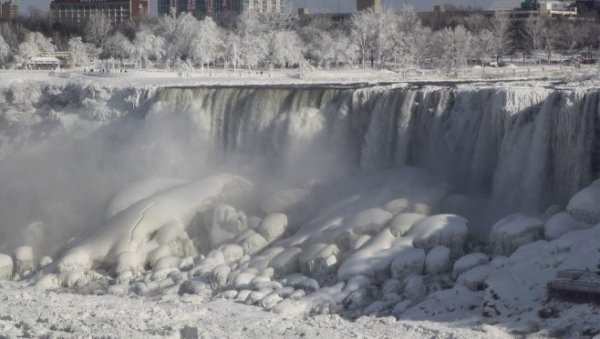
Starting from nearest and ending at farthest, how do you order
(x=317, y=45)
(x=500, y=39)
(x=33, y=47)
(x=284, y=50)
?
1. (x=500, y=39)
2. (x=284, y=50)
3. (x=33, y=47)
4. (x=317, y=45)

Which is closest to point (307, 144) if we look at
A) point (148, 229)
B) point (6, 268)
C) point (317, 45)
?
point (148, 229)

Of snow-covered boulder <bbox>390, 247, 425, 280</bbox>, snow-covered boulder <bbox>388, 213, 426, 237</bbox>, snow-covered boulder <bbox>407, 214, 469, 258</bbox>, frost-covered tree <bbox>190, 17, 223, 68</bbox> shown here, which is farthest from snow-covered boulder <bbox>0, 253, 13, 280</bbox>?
frost-covered tree <bbox>190, 17, 223, 68</bbox>

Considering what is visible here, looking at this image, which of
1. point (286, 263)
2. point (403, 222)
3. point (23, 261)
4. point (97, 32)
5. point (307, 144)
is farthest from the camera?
point (97, 32)

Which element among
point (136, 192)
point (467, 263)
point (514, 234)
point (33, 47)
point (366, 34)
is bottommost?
point (467, 263)

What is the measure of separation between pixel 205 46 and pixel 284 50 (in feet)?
15.2

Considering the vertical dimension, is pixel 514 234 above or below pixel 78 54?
below

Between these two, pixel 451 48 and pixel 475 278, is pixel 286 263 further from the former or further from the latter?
pixel 451 48

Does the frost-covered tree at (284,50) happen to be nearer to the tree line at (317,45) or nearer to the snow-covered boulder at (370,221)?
the tree line at (317,45)

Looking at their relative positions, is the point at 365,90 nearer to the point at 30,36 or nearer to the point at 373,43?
the point at 373,43

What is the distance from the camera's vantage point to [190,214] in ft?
96.0

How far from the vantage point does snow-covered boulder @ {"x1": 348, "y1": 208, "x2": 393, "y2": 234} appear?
26.0 meters

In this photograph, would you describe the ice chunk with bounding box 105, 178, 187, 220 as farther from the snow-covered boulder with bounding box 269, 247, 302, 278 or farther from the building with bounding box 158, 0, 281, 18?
the building with bounding box 158, 0, 281, 18

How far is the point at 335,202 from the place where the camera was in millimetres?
28812

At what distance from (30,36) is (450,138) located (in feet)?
159
